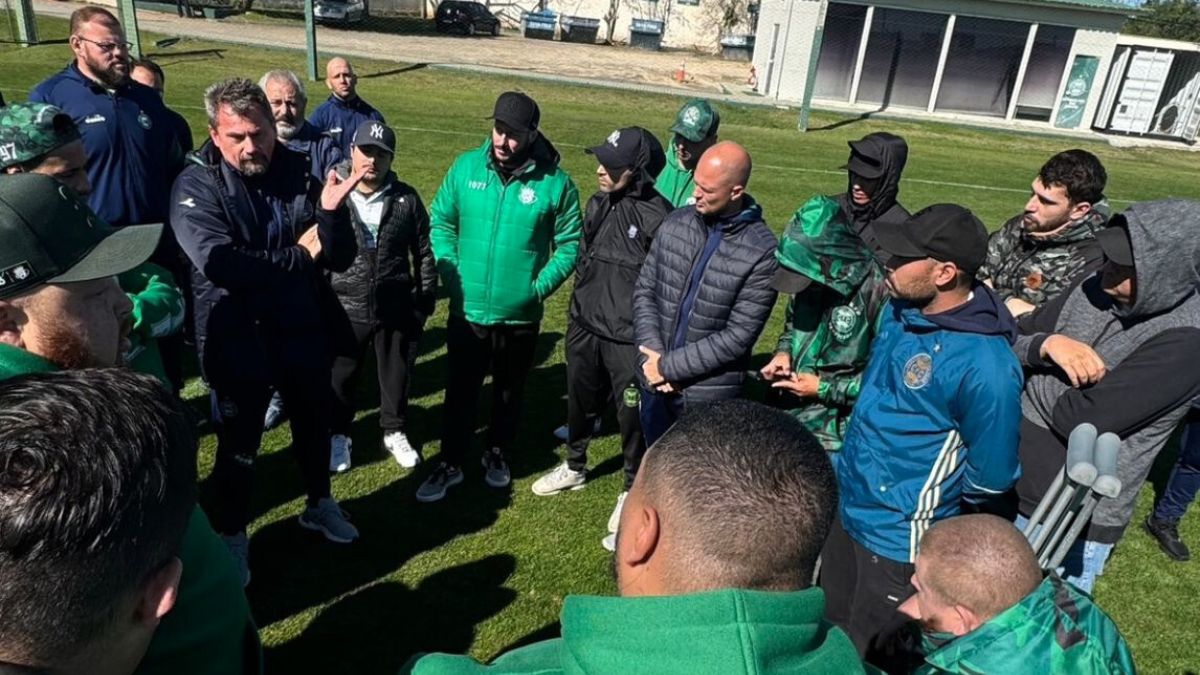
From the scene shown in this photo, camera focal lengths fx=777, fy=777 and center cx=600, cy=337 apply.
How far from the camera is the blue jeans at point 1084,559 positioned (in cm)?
338

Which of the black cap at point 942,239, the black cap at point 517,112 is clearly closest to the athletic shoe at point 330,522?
the black cap at point 517,112

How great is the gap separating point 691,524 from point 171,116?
→ 6096mm

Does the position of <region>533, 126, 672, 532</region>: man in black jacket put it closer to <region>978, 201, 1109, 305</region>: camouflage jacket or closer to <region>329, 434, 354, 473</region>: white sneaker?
<region>329, 434, 354, 473</region>: white sneaker

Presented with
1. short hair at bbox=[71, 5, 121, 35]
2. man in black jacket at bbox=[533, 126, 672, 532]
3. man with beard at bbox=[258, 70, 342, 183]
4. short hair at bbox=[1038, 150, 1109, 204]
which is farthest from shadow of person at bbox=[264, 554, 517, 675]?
short hair at bbox=[71, 5, 121, 35]

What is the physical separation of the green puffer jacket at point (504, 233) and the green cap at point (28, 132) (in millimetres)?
1964

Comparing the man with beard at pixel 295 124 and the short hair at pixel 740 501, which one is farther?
the man with beard at pixel 295 124

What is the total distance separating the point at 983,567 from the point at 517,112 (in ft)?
11.0

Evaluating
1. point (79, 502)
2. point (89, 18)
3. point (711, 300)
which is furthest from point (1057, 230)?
point (89, 18)

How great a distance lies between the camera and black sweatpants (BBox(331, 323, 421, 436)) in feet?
17.0

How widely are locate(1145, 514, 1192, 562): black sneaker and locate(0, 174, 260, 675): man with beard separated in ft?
19.2

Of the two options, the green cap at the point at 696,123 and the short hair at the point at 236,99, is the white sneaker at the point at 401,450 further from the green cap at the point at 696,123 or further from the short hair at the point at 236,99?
the green cap at the point at 696,123

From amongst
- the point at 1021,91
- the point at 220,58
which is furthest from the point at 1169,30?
the point at 220,58

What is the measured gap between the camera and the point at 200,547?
1787mm

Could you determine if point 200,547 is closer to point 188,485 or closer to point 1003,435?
point 188,485
